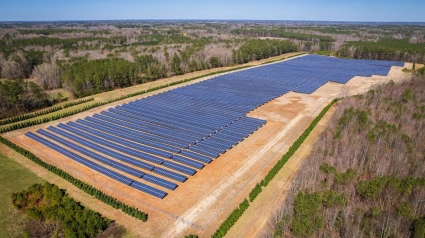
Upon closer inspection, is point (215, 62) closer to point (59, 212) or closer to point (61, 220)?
point (59, 212)

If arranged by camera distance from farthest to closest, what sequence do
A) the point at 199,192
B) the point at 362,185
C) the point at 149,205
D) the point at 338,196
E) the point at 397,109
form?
1. the point at 397,109
2. the point at 199,192
3. the point at 149,205
4. the point at 362,185
5. the point at 338,196

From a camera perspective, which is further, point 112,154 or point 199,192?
point 112,154

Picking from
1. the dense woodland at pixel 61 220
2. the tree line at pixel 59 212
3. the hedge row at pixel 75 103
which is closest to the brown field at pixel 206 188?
the dense woodland at pixel 61 220

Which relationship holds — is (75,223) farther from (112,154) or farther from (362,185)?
(362,185)

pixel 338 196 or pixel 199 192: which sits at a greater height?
pixel 338 196

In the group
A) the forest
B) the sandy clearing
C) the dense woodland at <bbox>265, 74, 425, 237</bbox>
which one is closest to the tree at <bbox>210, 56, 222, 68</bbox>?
the forest

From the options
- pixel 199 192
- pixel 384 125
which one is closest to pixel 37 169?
pixel 199 192
